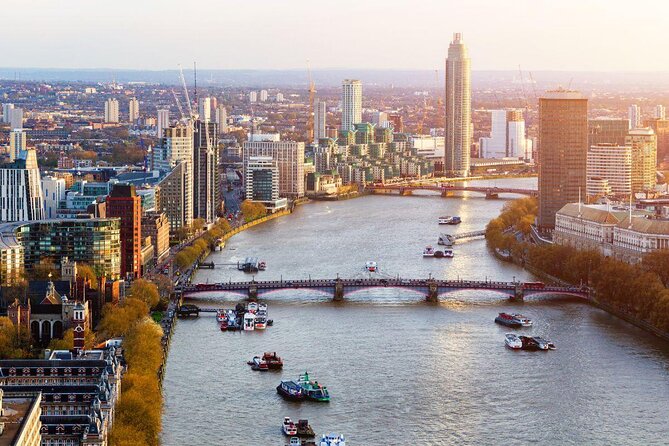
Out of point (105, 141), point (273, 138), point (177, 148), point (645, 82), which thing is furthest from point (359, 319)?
point (645, 82)

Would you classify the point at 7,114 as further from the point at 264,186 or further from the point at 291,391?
the point at 291,391

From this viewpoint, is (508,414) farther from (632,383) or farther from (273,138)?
(273,138)

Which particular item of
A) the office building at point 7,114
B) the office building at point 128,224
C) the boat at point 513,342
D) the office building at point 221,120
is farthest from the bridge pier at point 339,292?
the office building at point 221,120

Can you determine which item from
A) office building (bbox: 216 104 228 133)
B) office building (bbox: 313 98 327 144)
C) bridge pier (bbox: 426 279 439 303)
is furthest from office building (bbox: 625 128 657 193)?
office building (bbox: 216 104 228 133)

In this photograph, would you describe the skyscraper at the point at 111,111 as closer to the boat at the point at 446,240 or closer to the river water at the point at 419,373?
the boat at the point at 446,240

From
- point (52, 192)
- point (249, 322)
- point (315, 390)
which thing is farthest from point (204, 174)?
point (315, 390)
